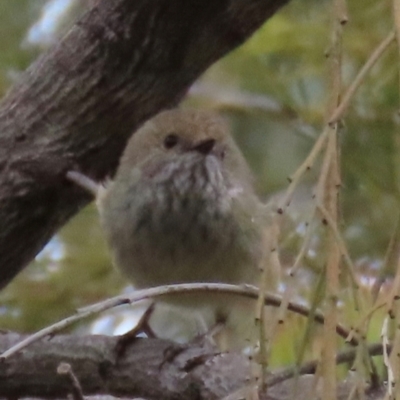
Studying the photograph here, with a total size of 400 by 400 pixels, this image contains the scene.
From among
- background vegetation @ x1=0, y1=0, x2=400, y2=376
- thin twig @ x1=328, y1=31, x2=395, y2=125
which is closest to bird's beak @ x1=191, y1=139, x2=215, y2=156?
background vegetation @ x1=0, y1=0, x2=400, y2=376

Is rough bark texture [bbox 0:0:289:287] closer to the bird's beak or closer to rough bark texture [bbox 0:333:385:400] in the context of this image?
the bird's beak

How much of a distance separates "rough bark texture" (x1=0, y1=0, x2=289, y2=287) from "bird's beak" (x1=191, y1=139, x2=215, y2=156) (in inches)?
7.6

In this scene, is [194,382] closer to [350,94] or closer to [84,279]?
[350,94]

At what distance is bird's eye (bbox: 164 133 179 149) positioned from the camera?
2299 mm

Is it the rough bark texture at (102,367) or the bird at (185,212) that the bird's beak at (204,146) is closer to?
the bird at (185,212)

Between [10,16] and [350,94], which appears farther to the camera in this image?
[10,16]

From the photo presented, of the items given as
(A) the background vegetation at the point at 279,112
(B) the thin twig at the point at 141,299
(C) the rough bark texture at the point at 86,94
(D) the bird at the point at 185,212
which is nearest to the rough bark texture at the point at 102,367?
(D) the bird at the point at 185,212

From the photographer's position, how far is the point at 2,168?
2.35m

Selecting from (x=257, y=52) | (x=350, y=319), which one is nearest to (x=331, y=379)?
(x=350, y=319)

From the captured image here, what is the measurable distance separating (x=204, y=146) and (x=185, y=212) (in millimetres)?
151

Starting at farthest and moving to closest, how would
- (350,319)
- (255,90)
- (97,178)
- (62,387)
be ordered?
(255,90), (97,178), (62,387), (350,319)

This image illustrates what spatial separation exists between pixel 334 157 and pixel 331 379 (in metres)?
0.27

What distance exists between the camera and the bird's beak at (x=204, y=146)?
88.1 inches

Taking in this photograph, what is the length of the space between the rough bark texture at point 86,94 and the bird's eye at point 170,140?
13 centimetres
